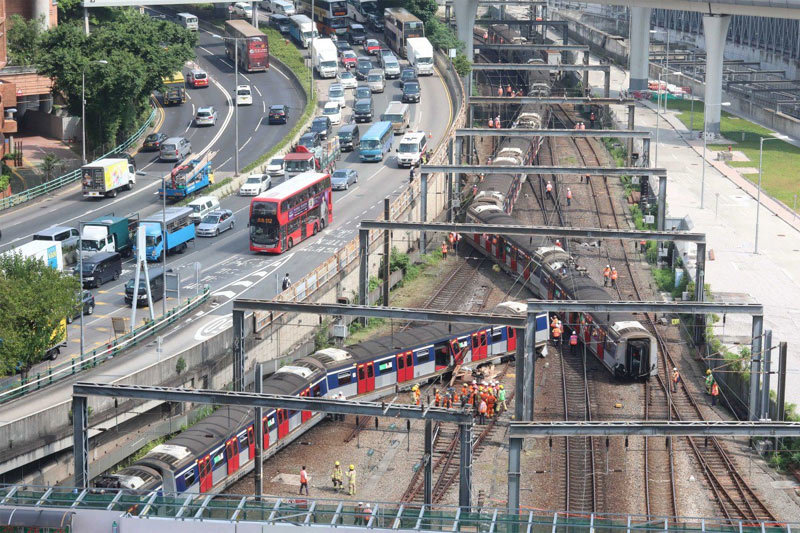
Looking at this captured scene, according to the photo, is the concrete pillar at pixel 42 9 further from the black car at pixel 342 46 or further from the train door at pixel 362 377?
the train door at pixel 362 377

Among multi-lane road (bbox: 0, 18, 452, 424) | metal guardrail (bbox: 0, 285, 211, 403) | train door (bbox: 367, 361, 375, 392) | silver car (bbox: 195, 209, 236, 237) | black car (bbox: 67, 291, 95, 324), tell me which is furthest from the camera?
silver car (bbox: 195, 209, 236, 237)

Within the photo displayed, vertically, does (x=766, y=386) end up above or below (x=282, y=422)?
above

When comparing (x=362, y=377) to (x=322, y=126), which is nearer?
(x=362, y=377)

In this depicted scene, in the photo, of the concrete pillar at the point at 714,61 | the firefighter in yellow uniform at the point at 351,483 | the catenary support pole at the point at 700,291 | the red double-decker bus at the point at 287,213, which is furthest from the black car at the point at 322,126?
the firefighter in yellow uniform at the point at 351,483

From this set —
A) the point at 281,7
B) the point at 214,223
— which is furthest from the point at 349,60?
the point at 214,223

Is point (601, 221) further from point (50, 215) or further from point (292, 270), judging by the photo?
point (50, 215)

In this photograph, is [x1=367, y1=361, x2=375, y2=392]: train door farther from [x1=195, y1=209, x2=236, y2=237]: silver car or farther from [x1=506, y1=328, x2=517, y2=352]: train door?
[x1=195, y1=209, x2=236, y2=237]: silver car

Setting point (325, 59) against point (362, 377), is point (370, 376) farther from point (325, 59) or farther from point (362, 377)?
point (325, 59)

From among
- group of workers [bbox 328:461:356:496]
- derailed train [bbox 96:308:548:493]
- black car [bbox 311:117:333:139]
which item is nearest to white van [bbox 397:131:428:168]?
black car [bbox 311:117:333:139]
